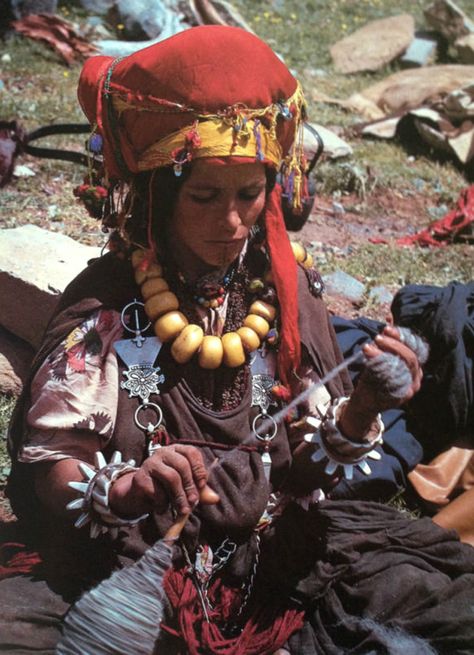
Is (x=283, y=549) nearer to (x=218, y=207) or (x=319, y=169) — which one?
(x=218, y=207)

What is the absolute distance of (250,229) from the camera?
2824 millimetres

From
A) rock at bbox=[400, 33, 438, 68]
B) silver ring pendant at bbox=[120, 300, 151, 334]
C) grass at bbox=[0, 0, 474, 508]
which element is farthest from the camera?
rock at bbox=[400, 33, 438, 68]

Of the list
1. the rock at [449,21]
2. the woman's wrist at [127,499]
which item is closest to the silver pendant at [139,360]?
the woman's wrist at [127,499]

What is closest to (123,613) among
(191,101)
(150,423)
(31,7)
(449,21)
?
(150,423)

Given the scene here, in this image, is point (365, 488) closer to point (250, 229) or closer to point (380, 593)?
point (380, 593)

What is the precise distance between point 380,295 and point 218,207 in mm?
2977

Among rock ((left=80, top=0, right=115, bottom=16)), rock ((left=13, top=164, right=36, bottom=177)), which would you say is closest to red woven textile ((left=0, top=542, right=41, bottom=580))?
rock ((left=13, top=164, right=36, bottom=177))

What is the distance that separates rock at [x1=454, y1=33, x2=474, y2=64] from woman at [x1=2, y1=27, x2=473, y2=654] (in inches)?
342

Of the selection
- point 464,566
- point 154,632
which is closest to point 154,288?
point 154,632

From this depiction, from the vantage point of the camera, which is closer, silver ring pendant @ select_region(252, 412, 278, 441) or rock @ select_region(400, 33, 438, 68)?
silver ring pendant @ select_region(252, 412, 278, 441)

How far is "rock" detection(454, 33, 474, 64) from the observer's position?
1070 cm

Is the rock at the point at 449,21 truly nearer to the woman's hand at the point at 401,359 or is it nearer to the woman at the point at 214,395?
the woman at the point at 214,395

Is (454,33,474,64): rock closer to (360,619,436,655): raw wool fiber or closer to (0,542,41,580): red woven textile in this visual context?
(360,619,436,655): raw wool fiber

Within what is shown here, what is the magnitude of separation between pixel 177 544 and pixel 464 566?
998mm
